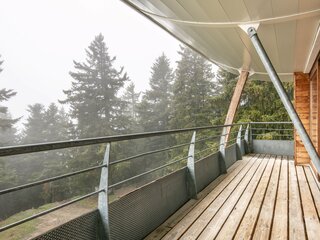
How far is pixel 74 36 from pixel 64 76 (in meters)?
6.82

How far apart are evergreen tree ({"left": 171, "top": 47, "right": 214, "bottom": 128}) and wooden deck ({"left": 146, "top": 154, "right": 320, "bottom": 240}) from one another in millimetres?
14020

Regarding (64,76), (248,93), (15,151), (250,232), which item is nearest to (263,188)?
(250,232)

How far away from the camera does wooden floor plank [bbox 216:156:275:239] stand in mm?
2184

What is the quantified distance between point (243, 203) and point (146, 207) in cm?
135

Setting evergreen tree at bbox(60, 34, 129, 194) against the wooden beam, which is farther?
evergreen tree at bbox(60, 34, 129, 194)

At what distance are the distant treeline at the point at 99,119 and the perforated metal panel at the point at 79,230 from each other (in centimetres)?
1228

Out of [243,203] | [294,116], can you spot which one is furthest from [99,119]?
[294,116]

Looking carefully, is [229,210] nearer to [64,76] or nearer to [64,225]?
[64,225]

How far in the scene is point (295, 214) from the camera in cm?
258

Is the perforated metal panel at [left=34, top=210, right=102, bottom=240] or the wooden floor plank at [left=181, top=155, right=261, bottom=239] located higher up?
the perforated metal panel at [left=34, top=210, right=102, bottom=240]

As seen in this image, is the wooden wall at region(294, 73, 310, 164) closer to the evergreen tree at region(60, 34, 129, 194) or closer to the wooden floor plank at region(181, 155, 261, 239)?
the wooden floor plank at region(181, 155, 261, 239)

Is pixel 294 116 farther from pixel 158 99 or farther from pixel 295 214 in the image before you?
pixel 158 99

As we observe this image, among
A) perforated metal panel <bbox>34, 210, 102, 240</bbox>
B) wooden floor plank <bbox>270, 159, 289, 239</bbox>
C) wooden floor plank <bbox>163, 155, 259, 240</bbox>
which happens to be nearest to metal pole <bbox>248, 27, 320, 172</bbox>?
wooden floor plank <bbox>270, 159, 289, 239</bbox>

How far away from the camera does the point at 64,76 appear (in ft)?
136
